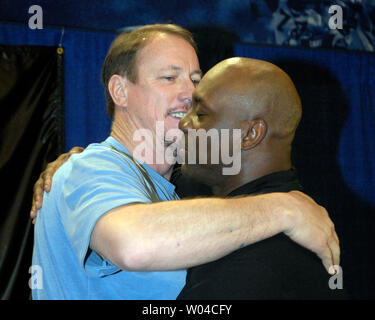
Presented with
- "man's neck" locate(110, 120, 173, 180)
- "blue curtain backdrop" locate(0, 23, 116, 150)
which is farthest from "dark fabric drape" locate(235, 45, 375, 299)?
"man's neck" locate(110, 120, 173, 180)

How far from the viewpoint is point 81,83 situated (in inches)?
103

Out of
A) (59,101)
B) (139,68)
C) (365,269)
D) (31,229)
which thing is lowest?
(365,269)

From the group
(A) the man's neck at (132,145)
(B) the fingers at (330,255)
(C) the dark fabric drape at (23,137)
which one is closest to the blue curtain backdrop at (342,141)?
(C) the dark fabric drape at (23,137)

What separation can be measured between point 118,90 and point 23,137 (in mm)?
1114

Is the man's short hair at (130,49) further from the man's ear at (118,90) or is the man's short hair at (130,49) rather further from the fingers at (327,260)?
the fingers at (327,260)

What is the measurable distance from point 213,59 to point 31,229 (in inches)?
54.8

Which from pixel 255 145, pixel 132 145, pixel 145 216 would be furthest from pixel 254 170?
pixel 132 145

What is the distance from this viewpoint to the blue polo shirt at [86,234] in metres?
0.95

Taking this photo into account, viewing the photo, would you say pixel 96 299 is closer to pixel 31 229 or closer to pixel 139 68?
pixel 139 68

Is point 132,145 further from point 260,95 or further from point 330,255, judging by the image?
point 330,255

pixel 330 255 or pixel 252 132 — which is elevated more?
pixel 252 132

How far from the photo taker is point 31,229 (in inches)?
98.0

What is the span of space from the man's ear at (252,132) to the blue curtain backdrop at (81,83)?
1655mm

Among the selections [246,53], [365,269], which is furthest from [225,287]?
[365,269]
